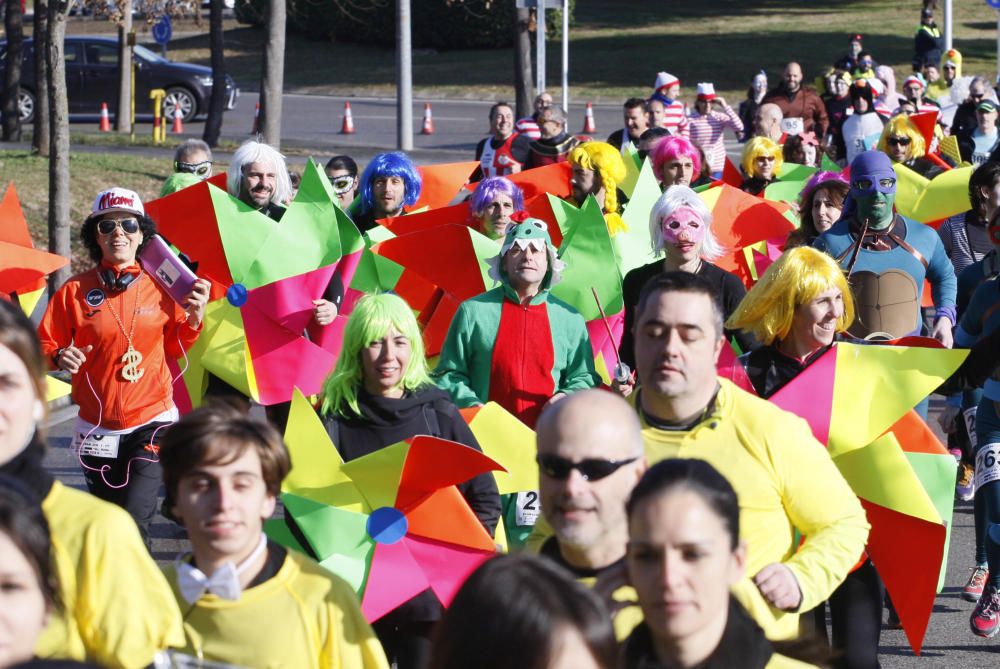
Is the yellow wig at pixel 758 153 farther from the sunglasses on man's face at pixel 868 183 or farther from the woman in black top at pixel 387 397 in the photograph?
the woman in black top at pixel 387 397

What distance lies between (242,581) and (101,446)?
3231 mm

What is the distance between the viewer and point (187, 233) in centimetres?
768

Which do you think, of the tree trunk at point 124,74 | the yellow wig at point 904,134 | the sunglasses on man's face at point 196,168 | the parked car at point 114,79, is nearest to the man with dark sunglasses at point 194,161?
the sunglasses on man's face at point 196,168

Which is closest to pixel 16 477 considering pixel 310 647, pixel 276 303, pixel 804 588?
pixel 310 647

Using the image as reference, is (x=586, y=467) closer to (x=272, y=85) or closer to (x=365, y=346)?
(x=365, y=346)

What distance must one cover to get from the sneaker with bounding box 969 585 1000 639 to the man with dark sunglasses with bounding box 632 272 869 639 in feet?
9.48

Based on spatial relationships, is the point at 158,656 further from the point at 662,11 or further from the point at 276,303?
the point at 662,11

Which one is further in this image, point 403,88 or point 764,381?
point 403,88

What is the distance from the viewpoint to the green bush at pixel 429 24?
4444 cm

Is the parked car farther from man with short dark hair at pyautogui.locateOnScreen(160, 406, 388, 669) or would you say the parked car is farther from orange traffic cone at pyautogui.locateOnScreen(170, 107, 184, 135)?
man with short dark hair at pyautogui.locateOnScreen(160, 406, 388, 669)

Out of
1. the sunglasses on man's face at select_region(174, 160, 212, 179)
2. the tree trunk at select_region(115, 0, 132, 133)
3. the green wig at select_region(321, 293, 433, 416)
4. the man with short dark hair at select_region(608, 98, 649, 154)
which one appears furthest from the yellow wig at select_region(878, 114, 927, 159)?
the tree trunk at select_region(115, 0, 132, 133)

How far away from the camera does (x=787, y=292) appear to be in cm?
541

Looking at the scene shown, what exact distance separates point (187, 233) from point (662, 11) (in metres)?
45.2

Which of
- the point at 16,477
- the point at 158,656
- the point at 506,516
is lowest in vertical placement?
the point at 506,516
